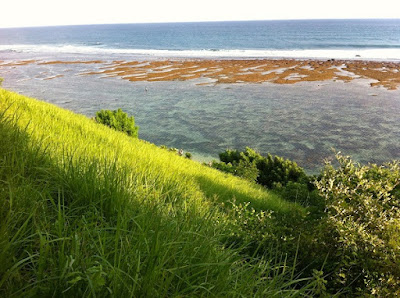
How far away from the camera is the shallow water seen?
64.0 feet

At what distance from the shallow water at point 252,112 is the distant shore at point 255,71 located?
2.66 m

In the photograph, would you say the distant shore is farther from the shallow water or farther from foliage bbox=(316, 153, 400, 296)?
foliage bbox=(316, 153, 400, 296)

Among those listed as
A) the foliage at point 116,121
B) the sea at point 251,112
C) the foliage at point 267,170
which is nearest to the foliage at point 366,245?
the foliage at point 267,170

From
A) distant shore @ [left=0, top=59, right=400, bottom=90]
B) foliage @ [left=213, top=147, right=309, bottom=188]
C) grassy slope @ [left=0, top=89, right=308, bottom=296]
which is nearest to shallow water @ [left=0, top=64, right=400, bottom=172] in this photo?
distant shore @ [left=0, top=59, right=400, bottom=90]

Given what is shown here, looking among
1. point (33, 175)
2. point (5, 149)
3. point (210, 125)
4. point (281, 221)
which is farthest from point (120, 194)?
point (210, 125)

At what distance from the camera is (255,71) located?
44312mm

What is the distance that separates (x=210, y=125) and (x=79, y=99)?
47.7ft

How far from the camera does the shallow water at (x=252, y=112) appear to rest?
64.0 feet

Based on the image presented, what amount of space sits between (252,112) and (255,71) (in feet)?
66.3

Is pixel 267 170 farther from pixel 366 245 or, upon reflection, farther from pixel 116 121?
pixel 366 245

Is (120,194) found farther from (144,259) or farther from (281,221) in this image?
(281,221)

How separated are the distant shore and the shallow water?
8.74 ft

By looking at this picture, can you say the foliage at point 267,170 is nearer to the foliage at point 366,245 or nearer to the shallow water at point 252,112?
the shallow water at point 252,112

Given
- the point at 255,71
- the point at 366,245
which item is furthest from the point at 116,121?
the point at 255,71
